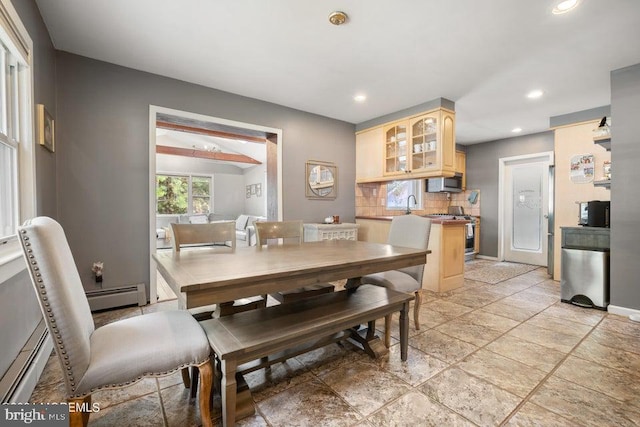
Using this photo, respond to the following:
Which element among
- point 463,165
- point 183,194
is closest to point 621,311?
point 463,165

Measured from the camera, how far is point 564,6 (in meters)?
1.95

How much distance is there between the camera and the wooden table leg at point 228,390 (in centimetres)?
121

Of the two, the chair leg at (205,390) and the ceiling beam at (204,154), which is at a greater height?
the ceiling beam at (204,154)

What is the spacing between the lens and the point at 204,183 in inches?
363

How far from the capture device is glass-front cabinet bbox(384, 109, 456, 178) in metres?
3.63

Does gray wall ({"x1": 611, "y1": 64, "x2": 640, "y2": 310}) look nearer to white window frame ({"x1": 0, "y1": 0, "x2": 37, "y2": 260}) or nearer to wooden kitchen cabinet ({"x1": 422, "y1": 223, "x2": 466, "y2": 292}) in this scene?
wooden kitchen cabinet ({"x1": 422, "y1": 223, "x2": 466, "y2": 292})

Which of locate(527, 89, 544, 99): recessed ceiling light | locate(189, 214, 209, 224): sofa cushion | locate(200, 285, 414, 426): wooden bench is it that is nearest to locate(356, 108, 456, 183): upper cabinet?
locate(527, 89, 544, 99): recessed ceiling light

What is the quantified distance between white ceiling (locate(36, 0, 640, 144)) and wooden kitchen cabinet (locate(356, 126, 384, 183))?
0.93 m

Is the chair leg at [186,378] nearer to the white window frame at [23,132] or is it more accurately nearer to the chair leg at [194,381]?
the chair leg at [194,381]

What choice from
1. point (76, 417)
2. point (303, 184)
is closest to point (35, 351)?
point (76, 417)

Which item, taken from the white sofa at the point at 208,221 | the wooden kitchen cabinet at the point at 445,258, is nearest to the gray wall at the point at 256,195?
the white sofa at the point at 208,221

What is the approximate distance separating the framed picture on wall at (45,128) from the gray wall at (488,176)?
6.68m

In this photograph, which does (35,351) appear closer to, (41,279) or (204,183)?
(41,279)

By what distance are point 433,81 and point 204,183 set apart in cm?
789
